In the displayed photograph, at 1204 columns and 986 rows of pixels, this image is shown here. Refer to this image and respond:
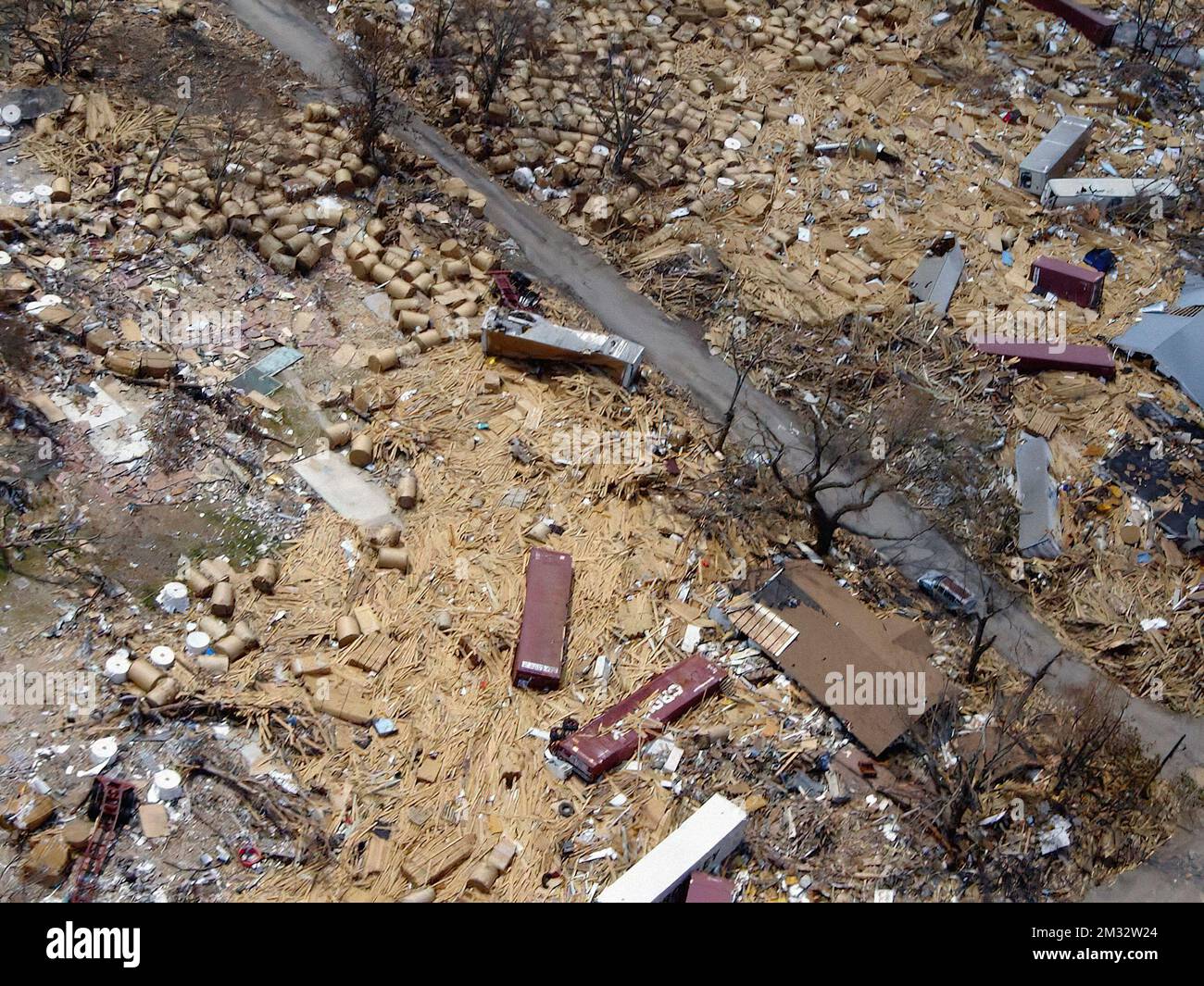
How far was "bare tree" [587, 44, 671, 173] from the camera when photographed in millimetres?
21859

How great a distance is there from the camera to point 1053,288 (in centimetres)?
2072

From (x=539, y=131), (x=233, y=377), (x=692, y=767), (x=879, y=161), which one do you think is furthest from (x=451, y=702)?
(x=879, y=161)

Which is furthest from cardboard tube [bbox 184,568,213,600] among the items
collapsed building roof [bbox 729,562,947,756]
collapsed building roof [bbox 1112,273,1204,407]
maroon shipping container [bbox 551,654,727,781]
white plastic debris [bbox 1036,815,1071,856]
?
collapsed building roof [bbox 1112,273,1204,407]

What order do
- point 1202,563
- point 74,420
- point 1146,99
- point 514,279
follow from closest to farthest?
point 74,420, point 1202,563, point 514,279, point 1146,99

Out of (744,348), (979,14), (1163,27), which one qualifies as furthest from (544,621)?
(1163,27)

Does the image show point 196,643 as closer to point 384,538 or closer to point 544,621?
point 384,538

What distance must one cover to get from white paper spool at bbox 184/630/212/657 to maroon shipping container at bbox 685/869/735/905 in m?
6.43

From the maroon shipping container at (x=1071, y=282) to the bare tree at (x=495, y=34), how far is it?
442 inches

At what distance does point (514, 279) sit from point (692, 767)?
9.47 m

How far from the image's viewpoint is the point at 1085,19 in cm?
2705

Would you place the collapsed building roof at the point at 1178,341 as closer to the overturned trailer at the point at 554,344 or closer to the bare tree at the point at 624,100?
the overturned trailer at the point at 554,344

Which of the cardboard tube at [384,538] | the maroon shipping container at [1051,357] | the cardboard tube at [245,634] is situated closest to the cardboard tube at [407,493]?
the cardboard tube at [384,538]

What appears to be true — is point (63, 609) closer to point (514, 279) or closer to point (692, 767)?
point (692, 767)

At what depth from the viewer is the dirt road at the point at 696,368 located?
49.8 feet
